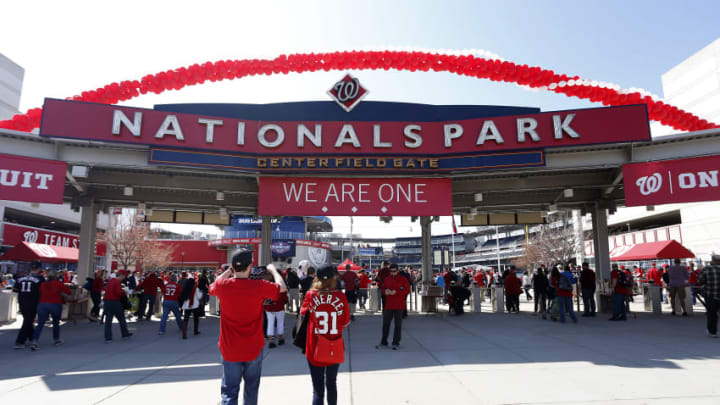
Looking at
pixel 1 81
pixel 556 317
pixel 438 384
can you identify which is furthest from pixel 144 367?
pixel 1 81

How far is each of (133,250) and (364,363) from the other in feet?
127

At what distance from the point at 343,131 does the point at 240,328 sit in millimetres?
8959

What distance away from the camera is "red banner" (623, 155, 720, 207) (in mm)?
11531

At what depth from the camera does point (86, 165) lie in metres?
12.1

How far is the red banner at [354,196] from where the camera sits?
42.4 feet

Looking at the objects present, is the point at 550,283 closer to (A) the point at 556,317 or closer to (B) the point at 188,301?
(A) the point at 556,317

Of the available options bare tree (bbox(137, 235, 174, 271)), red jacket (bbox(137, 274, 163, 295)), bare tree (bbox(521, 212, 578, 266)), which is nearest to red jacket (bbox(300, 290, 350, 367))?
red jacket (bbox(137, 274, 163, 295))

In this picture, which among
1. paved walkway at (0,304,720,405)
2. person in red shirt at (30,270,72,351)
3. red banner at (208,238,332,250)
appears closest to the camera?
paved walkway at (0,304,720,405)

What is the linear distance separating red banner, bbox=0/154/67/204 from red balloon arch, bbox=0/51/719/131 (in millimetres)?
2930

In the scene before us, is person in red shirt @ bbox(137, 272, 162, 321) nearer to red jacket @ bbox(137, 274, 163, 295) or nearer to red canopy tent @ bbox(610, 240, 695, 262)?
red jacket @ bbox(137, 274, 163, 295)

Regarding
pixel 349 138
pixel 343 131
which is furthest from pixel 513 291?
pixel 343 131

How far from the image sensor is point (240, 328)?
167 inches

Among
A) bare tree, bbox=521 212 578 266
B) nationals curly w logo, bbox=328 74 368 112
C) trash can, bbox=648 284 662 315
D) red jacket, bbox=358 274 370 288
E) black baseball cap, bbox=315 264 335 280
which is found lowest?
trash can, bbox=648 284 662 315

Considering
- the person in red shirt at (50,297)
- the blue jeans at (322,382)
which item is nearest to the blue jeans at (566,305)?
the blue jeans at (322,382)
